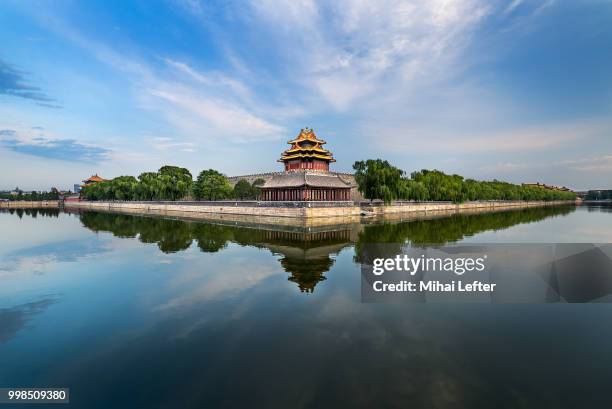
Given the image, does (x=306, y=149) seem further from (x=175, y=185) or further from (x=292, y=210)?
(x=175, y=185)

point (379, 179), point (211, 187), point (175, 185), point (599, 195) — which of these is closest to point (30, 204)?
point (175, 185)

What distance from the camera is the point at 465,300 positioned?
909 centimetres

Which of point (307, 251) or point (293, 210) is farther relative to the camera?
point (293, 210)

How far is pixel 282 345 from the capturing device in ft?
21.0

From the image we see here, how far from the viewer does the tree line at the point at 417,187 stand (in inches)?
1645

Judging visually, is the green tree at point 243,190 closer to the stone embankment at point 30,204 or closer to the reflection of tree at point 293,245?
the reflection of tree at point 293,245

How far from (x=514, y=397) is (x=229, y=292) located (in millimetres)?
7738

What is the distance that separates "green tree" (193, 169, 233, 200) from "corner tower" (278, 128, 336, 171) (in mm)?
11534

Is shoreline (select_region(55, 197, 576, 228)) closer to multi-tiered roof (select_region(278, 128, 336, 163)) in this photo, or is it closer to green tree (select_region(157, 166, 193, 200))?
green tree (select_region(157, 166, 193, 200))

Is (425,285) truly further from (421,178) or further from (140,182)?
(140,182)

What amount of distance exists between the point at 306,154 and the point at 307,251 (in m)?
30.3

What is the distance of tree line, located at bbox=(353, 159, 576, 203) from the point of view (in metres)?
41.8

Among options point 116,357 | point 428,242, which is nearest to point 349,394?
point 116,357

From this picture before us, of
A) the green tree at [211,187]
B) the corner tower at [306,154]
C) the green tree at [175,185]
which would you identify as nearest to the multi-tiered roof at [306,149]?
the corner tower at [306,154]
